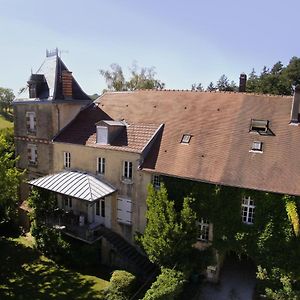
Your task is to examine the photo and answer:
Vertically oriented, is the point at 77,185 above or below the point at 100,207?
above

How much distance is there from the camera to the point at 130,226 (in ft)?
84.7

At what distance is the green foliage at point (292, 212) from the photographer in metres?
18.7

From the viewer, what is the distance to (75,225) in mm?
26297

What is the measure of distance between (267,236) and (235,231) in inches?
77.2

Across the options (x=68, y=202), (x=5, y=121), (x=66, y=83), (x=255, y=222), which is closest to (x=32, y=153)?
(x=68, y=202)

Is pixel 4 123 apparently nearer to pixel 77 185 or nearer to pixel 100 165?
pixel 100 165

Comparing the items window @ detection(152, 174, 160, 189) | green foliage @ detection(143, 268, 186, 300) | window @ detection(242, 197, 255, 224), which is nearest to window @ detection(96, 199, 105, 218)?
window @ detection(152, 174, 160, 189)

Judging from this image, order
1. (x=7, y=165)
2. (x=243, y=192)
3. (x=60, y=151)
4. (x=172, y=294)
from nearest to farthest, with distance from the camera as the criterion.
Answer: (x=172, y=294) < (x=243, y=192) < (x=7, y=165) < (x=60, y=151)

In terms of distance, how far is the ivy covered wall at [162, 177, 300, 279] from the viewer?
19.8 meters

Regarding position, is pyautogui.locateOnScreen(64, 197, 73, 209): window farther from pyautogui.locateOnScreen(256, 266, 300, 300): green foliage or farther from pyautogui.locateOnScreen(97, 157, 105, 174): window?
pyautogui.locateOnScreen(256, 266, 300, 300): green foliage

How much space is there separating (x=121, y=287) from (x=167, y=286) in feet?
10.6

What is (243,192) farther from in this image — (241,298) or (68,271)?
(68,271)

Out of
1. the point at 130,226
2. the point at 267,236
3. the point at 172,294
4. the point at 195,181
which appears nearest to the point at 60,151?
the point at 130,226

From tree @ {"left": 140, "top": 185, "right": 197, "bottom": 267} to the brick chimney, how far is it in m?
13.5
